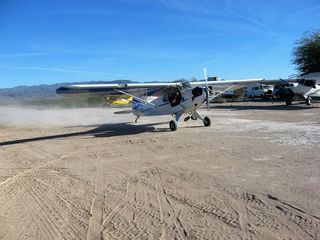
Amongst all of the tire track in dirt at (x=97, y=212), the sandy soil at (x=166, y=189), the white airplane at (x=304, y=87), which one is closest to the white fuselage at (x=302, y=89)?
the white airplane at (x=304, y=87)

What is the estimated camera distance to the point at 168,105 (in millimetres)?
19562

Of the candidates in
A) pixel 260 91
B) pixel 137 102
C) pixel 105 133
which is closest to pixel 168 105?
pixel 137 102

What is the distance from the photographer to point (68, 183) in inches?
357

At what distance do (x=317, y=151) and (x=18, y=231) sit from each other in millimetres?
8095

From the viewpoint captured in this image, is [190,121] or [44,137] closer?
[44,137]

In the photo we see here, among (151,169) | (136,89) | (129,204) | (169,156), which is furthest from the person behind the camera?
(136,89)

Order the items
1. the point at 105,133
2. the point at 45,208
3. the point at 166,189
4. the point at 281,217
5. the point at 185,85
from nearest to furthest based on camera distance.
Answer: the point at 281,217
the point at 45,208
the point at 166,189
the point at 105,133
the point at 185,85

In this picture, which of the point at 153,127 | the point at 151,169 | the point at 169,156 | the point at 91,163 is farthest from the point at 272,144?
the point at 153,127

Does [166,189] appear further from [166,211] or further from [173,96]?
[173,96]

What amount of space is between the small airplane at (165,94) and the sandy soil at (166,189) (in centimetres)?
373

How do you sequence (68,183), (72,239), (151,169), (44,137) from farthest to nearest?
(44,137)
(151,169)
(68,183)
(72,239)

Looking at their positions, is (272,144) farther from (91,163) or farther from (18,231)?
(18,231)

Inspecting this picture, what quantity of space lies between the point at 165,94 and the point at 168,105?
0.58 metres

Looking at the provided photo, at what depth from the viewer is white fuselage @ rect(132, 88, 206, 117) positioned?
18.4 metres
